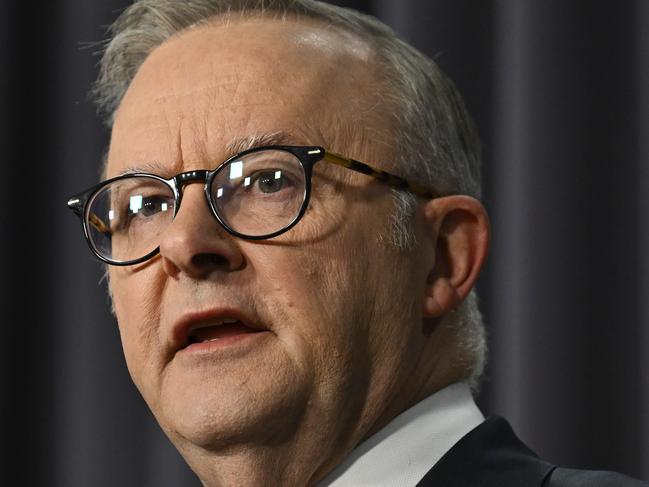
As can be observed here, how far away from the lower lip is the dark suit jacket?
248mm

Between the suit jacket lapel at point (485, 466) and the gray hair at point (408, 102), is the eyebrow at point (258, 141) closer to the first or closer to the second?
the gray hair at point (408, 102)

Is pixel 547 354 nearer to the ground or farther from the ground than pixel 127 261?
nearer to the ground

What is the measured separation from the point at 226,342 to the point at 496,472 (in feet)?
1.10

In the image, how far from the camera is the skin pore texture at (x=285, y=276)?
43.9 inches

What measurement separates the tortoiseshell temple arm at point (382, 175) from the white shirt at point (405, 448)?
0.26m

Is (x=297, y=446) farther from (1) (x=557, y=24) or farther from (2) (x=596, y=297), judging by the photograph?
(1) (x=557, y=24)

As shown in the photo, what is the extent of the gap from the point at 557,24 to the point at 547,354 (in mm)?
572

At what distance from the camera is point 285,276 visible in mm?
1131

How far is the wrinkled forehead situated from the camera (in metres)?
1.20

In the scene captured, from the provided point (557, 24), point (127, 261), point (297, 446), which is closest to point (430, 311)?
point (297, 446)

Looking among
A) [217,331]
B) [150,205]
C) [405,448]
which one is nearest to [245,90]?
[150,205]

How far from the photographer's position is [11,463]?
193 centimetres

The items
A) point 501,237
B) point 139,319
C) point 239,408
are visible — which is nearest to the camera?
point 239,408

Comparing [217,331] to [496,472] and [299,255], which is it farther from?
[496,472]
